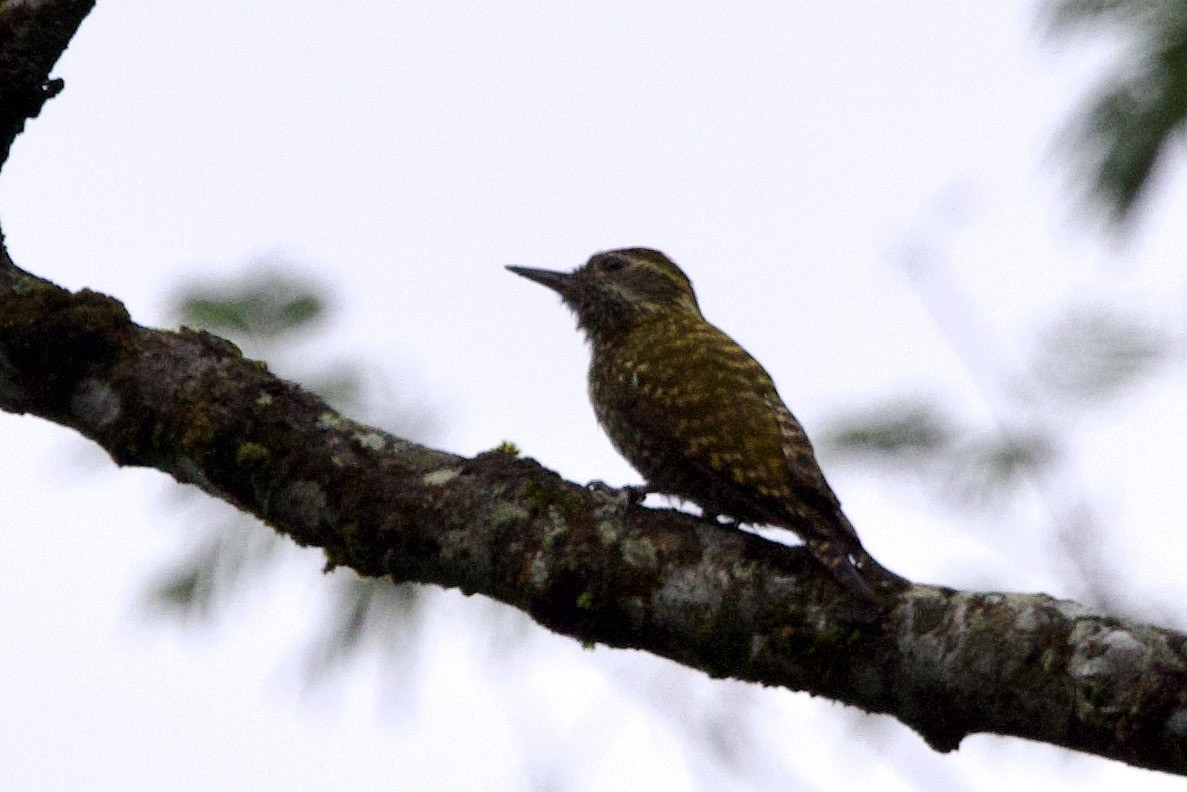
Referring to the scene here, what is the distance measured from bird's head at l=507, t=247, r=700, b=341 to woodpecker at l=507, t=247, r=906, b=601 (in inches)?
2.2

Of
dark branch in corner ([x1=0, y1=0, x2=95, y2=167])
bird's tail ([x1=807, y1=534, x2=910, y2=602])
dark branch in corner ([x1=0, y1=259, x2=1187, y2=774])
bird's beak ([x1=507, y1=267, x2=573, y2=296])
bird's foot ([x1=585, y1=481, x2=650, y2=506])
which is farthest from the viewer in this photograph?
bird's beak ([x1=507, y1=267, x2=573, y2=296])

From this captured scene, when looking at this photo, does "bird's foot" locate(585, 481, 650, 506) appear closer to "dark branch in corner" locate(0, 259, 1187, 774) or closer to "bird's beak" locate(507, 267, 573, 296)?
"dark branch in corner" locate(0, 259, 1187, 774)

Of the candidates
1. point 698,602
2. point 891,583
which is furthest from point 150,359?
point 891,583

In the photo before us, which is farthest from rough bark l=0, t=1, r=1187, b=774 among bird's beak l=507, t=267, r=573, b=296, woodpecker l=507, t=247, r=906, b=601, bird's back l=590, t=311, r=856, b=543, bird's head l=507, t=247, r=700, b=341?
bird's beak l=507, t=267, r=573, b=296

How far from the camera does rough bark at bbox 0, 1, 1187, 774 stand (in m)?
2.92

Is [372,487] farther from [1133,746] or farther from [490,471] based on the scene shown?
[1133,746]

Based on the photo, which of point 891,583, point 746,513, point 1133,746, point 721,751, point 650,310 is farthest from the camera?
point 650,310

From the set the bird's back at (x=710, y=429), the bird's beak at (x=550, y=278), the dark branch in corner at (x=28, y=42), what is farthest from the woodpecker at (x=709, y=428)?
the dark branch in corner at (x=28, y=42)

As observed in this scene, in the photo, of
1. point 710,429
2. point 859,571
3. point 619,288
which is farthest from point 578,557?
point 619,288

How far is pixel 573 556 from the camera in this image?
3354 mm

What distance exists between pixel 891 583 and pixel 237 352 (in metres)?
Result: 1.62

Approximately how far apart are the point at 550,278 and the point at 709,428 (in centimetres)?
180

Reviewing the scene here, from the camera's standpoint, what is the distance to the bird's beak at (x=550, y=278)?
602 centimetres

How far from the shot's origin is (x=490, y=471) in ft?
11.6
